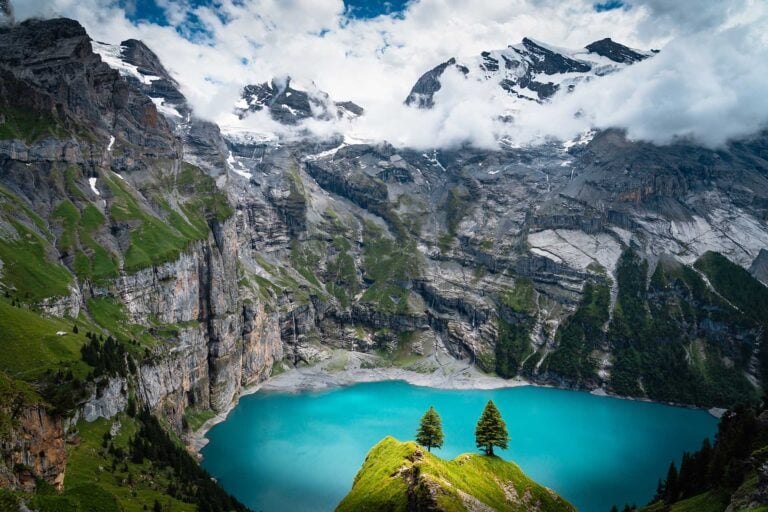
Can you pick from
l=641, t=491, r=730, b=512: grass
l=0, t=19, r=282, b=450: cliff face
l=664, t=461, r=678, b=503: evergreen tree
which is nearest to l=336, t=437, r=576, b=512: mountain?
l=641, t=491, r=730, b=512: grass

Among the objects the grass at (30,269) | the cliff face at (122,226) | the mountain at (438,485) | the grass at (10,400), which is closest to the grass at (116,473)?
the cliff face at (122,226)

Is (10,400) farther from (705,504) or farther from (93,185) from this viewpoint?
(93,185)

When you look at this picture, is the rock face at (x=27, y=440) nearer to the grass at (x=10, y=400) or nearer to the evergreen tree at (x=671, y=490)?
the grass at (x=10, y=400)

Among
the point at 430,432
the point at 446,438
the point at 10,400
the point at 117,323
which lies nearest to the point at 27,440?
the point at 10,400

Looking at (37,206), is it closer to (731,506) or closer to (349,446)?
(349,446)

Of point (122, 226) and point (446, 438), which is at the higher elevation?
point (122, 226)
